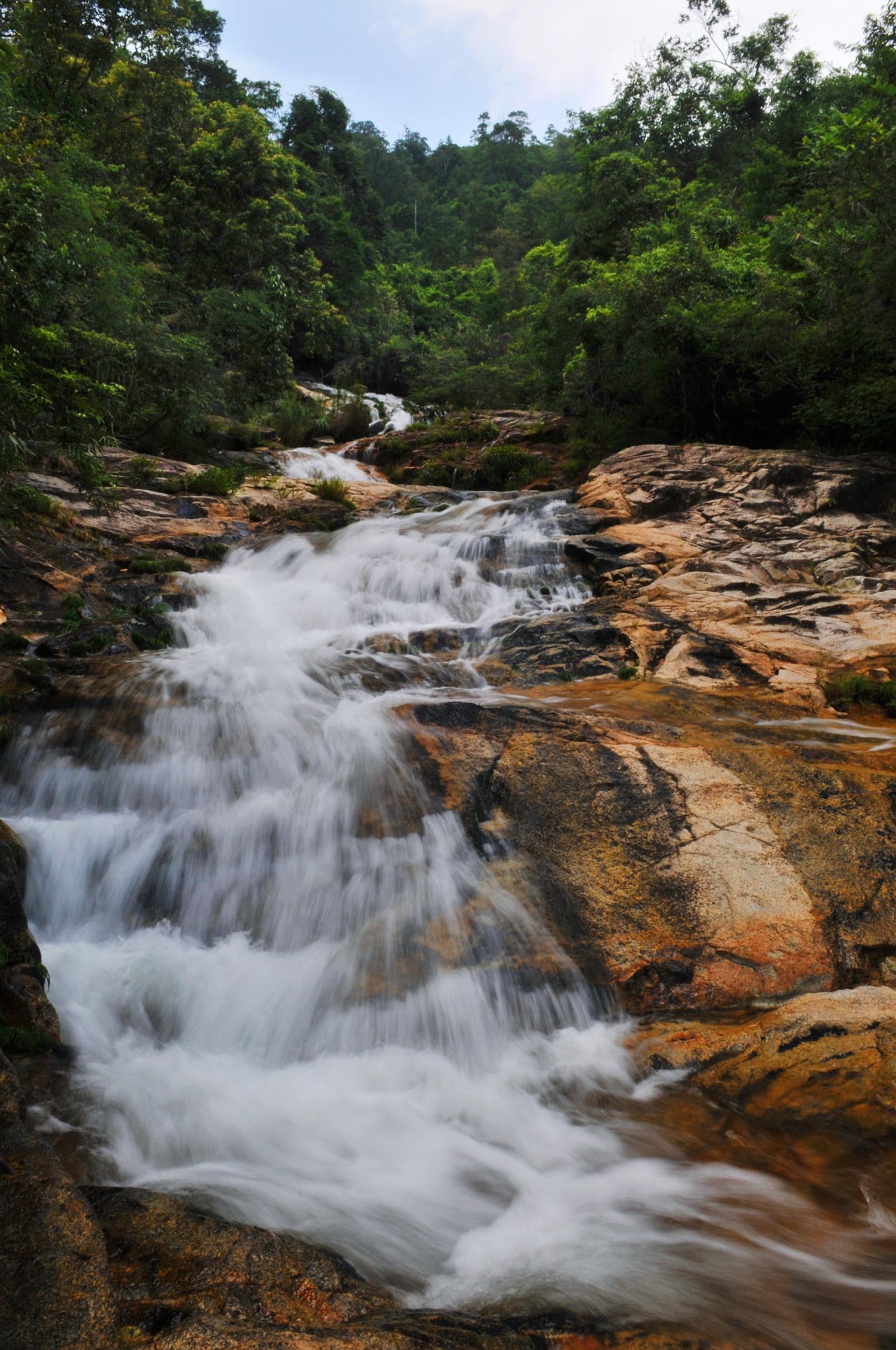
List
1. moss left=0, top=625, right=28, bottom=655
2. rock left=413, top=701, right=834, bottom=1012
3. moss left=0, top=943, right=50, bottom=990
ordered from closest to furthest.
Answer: moss left=0, top=943, right=50, bottom=990, rock left=413, top=701, right=834, bottom=1012, moss left=0, top=625, right=28, bottom=655

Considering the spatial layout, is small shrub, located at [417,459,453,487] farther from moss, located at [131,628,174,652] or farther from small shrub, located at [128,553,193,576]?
moss, located at [131,628,174,652]

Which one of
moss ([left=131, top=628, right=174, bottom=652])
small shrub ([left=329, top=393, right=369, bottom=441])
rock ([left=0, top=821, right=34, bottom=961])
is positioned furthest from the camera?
small shrub ([left=329, top=393, right=369, bottom=441])

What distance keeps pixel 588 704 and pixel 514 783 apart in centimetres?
176

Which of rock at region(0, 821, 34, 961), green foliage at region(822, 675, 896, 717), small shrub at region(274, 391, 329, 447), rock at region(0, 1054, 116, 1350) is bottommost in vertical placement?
rock at region(0, 1054, 116, 1350)

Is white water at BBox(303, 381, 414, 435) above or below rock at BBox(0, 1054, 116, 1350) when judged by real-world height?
above

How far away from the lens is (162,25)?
70.5 ft

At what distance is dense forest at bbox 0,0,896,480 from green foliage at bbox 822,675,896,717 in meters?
6.65

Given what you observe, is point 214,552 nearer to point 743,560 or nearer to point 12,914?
point 743,560

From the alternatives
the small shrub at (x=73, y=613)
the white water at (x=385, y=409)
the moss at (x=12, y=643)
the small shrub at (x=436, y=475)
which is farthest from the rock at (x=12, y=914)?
the white water at (x=385, y=409)

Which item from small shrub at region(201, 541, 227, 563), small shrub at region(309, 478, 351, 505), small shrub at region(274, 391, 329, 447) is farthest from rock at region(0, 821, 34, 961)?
small shrub at region(274, 391, 329, 447)

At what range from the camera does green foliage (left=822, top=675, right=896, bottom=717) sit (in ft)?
22.8

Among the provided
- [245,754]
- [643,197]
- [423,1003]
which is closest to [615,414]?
[643,197]

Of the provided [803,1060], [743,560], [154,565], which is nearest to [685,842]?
[803,1060]

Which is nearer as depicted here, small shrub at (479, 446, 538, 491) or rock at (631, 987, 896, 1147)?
rock at (631, 987, 896, 1147)
